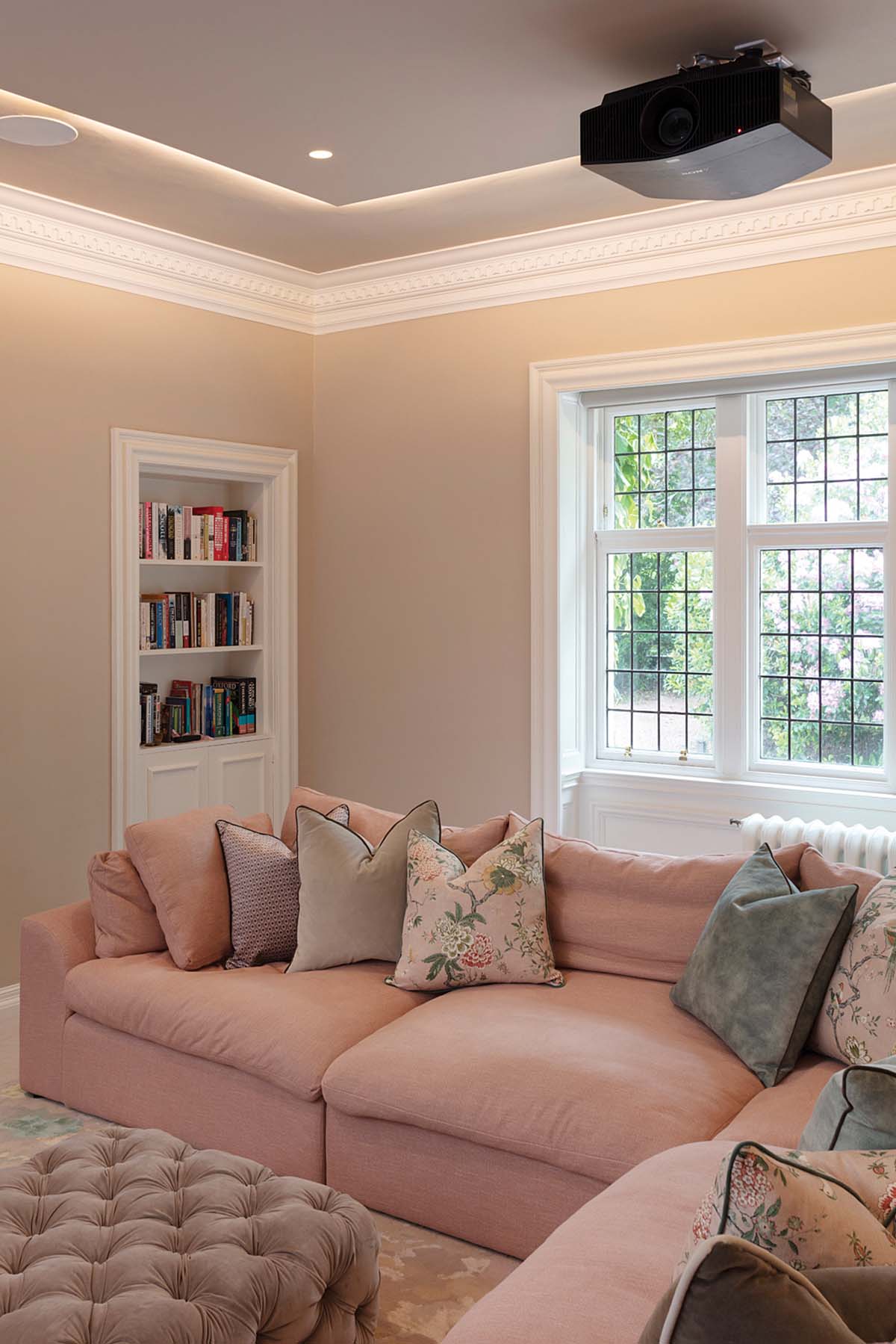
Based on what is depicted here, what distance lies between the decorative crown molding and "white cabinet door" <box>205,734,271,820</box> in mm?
1925

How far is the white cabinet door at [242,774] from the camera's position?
5.29 metres

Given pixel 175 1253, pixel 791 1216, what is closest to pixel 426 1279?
pixel 175 1253

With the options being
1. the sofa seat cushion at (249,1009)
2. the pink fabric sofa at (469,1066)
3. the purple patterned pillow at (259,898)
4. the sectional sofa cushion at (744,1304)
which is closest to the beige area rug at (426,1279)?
the pink fabric sofa at (469,1066)

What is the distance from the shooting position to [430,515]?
17.1 ft

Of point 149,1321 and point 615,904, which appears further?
point 615,904

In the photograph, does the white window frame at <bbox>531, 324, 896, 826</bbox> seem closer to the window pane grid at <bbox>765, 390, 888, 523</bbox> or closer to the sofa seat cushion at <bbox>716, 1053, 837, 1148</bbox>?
the window pane grid at <bbox>765, 390, 888, 523</bbox>

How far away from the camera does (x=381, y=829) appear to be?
3.68 meters

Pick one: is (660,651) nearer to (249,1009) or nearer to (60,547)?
(60,547)

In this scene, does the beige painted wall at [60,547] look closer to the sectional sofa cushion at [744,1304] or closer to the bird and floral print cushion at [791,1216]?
the bird and floral print cushion at [791,1216]

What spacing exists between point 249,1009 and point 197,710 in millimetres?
2443

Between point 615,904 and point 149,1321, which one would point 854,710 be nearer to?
point 615,904

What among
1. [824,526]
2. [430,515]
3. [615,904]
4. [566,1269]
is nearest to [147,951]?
[615,904]

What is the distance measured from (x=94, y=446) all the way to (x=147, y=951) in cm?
213

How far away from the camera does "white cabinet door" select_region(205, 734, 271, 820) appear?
208 inches
